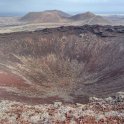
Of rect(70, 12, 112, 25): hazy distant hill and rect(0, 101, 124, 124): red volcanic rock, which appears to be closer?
rect(0, 101, 124, 124): red volcanic rock

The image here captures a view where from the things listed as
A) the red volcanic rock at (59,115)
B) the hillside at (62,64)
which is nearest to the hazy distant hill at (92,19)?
the hillside at (62,64)

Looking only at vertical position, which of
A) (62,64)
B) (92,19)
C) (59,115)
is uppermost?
(59,115)

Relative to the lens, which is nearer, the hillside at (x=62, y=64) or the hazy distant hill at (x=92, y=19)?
the hillside at (x=62, y=64)

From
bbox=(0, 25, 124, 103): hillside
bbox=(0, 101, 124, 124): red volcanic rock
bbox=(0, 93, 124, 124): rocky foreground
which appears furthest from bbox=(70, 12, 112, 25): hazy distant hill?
bbox=(0, 101, 124, 124): red volcanic rock

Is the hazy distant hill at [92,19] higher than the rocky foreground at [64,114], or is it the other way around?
the rocky foreground at [64,114]

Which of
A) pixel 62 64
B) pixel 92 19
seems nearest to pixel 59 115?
pixel 62 64

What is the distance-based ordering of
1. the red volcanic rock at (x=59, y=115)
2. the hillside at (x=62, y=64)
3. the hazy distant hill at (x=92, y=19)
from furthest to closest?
the hazy distant hill at (x=92, y=19), the hillside at (x=62, y=64), the red volcanic rock at (x=59, y=115)

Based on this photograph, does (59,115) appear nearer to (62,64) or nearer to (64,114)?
(64,114)

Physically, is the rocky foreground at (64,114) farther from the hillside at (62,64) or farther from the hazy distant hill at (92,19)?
the hazy distant hill at (92,19)

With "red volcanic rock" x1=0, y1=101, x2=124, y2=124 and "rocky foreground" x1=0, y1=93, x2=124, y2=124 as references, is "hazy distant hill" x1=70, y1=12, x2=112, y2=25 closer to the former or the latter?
"rocky foreground" x1=0, y1=93, x2=124, y2=124
